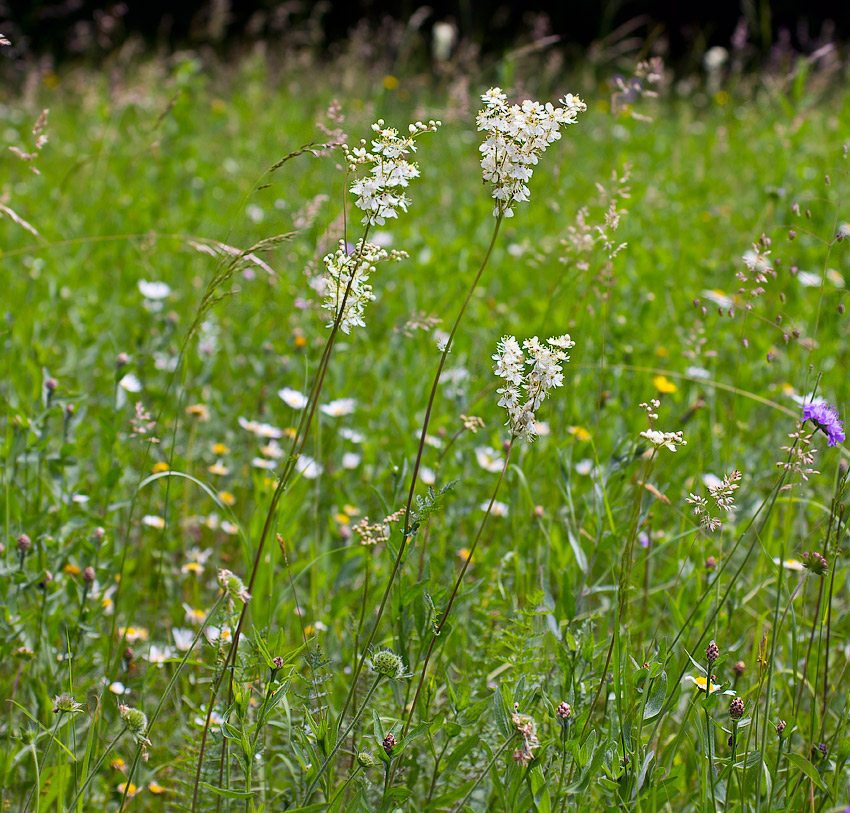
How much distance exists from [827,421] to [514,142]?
492mm

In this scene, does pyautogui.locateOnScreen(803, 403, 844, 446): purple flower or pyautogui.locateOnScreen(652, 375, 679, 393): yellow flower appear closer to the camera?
pyautogui.locateOnScreen(803, 403, 844, 446): purple flower

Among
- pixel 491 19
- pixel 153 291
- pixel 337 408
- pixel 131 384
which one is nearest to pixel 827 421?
pixel 337 408

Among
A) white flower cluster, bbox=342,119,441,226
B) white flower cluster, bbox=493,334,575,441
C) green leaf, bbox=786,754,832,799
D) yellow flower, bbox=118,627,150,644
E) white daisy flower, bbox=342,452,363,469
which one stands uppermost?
white flower cluster, bbox=342,119,441,226

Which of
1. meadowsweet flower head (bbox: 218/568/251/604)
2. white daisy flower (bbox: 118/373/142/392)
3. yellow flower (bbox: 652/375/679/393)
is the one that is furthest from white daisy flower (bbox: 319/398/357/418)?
meadowsweet flower head (bbox: 218/568/251/604)

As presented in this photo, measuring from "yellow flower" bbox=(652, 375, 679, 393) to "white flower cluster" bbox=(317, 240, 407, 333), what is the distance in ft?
4.44

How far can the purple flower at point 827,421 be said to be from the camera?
3.16 ft

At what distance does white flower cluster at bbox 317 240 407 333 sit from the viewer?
0.87 metres

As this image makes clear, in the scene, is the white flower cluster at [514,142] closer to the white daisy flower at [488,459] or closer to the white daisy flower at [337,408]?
the white daisy flower at [488,459]

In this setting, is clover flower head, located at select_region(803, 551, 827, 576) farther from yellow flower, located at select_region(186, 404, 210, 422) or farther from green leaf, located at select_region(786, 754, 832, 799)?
yellow flower, located at select_region(186, 404, 210, 422)

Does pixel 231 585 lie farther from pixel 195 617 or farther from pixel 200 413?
pixel 200 413

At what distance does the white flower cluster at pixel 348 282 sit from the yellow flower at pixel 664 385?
1.35 m

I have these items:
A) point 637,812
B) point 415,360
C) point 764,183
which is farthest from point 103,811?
point 764,183

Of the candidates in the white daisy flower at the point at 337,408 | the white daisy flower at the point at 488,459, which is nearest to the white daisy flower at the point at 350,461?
the white daisy flower at the point at 337,408

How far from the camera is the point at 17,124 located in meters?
5.00
